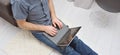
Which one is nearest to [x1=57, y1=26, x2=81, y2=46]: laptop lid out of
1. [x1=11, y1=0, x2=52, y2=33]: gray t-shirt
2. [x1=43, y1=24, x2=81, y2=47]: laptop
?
[x1=43, y1=24, x2=81, y2=47]: laptop

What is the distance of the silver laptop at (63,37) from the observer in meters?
1.45

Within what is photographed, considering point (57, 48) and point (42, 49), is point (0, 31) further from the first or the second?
point (57, 48)

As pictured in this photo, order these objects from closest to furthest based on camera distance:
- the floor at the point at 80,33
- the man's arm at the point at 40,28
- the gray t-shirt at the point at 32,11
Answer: the gray t-shirt at the point at 32,11 < the man's arm at the point at 40,28 < the floor at the point at 80,33

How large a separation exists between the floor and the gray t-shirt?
222 millimetres

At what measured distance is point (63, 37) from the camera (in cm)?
148

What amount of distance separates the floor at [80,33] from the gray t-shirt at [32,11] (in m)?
0.22

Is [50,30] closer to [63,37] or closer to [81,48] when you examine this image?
[63,37]

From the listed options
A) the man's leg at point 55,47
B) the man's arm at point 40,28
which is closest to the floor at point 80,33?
the man's leg at point 55,47

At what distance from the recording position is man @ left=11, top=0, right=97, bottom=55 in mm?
1298

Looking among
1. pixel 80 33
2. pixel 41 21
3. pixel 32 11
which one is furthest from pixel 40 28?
pixel 80 33

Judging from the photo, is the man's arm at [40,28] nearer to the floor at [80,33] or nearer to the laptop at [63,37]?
the laptop at [63,37]

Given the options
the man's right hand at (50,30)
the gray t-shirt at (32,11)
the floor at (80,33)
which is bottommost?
the floor at (80,33)

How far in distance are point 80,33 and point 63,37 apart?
297 mm

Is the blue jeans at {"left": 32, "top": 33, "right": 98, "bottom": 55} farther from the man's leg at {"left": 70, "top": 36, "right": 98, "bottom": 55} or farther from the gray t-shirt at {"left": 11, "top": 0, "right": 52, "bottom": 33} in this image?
the gray t-shirt at {"left": 11, "top": 0, "right": 52, "bottom": 33}
